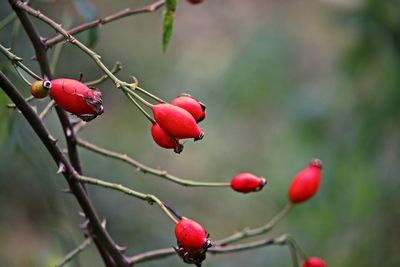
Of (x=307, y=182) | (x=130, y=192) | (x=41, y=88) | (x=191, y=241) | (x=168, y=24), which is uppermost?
(x=168, y=24)

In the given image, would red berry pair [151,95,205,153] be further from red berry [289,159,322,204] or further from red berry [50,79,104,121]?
red berry [289,159,322,204]

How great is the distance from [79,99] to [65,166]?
0.26 meters

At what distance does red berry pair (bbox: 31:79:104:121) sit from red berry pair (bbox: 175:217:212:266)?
27cm

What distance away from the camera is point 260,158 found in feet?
16.9

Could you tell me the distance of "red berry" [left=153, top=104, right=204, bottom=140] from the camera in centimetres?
127

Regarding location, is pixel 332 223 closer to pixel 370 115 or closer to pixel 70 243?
pixel 370 115

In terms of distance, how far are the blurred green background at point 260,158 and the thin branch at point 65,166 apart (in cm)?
25

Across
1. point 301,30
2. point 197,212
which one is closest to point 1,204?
point 197,212

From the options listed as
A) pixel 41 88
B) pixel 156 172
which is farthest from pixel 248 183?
pixel 41 88

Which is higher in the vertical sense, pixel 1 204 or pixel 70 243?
pixel 1 204

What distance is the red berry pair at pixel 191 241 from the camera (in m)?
1.30

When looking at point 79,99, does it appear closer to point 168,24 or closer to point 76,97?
point 76,97

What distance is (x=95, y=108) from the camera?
4.03ft

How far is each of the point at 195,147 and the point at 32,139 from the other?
11.7 ft
